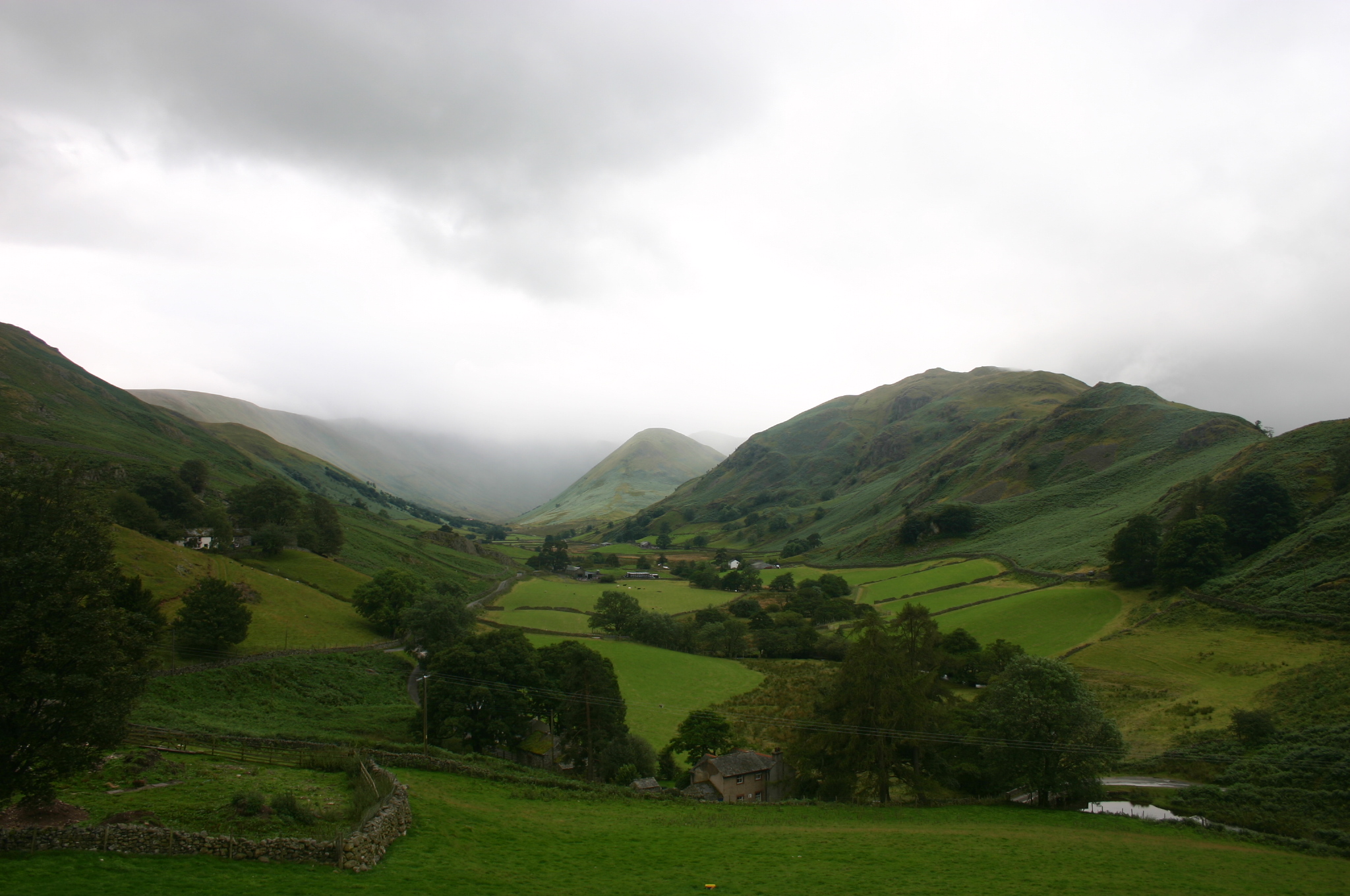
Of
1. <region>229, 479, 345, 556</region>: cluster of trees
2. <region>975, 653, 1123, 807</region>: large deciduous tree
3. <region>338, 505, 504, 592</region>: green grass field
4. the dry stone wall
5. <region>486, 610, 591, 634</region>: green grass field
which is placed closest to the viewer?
the dry stone wall

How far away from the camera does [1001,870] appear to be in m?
21.3

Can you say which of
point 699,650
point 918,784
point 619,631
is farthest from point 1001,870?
point 619,631

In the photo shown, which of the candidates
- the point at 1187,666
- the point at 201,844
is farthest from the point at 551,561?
the point at 201,844

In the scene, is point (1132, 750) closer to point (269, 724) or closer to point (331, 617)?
point (269, 724)

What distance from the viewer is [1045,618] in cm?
6316

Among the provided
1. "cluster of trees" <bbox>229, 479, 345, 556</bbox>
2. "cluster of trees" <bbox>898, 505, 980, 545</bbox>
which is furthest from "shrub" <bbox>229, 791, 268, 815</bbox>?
"cluster of trees" <bbox>898, 505, 980, 545</bbox>

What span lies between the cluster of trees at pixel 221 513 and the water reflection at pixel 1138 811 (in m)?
90.1

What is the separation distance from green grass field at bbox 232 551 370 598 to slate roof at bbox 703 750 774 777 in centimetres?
5764

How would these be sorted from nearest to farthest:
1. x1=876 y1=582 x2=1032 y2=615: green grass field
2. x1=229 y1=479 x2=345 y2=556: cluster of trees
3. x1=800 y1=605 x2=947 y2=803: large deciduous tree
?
1. x1=800 y1=605 x2=947 y2=803: large deciduous tree
2. x1=876 y1=582 x2=1032 y2=615: green grass field
3. x1=229 y1=479 x2=345 y2=556: cluster of trees

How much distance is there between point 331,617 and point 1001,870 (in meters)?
66.1

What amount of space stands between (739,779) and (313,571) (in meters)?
66.7

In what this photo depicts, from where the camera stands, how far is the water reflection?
94.6 ft

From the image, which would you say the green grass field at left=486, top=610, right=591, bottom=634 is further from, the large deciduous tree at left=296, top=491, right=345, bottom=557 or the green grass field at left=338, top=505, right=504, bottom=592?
the large deciduous tree at left=296, top=491, right=345, bottom=557

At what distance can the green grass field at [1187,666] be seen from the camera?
1523 inches
